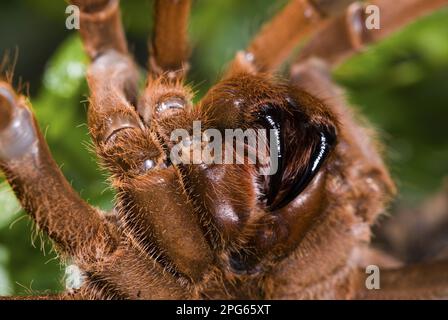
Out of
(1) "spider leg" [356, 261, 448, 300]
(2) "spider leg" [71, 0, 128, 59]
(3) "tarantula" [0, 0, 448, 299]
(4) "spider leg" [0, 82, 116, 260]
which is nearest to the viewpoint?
(4) "spider leg" [0, 82, 116, 260]

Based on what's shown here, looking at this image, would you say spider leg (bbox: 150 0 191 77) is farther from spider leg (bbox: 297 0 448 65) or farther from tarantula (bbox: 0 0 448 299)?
spider leg (bbox: 297 0 448 65)

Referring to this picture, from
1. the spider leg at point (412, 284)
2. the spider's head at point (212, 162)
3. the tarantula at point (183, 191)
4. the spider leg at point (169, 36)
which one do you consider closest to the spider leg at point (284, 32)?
the spider leg at point (169, 36)

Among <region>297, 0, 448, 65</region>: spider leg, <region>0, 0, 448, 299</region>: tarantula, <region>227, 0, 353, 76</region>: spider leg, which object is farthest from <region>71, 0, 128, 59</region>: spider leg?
<region>297, 0, 448, 65</region>: spider leg

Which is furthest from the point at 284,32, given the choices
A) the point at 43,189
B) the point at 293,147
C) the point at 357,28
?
the point at 43,189

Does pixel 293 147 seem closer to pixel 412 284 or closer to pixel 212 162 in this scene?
pixel 212 162

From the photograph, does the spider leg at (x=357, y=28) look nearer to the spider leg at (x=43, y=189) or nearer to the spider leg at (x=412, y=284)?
the spider leg at (x=412, y=284)
